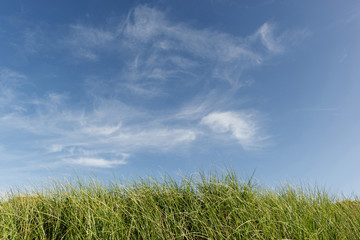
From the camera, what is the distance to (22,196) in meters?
6.14

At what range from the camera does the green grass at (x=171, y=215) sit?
169 inches

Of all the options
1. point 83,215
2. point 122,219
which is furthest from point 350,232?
point 83,215

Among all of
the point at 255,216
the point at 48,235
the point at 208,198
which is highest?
the point at 208,198

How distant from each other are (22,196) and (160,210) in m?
3.29

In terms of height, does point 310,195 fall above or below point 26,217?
above

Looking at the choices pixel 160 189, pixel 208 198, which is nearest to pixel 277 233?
pixel 208 198

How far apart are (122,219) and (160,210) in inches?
27.1

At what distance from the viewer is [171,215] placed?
4.74 m

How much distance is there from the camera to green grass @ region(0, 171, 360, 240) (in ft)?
14.1

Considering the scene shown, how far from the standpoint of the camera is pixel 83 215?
470 cm

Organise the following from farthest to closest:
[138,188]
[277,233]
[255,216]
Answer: [138,188], [255,216], [277,233]

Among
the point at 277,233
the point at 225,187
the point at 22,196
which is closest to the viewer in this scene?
the point at 277,233

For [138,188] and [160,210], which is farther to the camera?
[138,188]

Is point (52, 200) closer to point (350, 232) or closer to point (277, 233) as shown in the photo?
point (277, 233)
